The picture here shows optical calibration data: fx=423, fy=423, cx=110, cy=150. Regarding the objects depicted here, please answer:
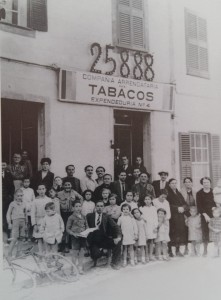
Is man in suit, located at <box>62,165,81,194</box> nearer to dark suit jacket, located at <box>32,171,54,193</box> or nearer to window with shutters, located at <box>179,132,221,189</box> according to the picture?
dark suit jacket, located at <box>32,171,54,193</box>

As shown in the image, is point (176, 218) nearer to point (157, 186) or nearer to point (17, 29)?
point (157, 186)

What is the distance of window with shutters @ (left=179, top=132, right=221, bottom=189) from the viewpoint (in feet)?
8.57

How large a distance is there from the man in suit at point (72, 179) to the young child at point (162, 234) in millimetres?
537

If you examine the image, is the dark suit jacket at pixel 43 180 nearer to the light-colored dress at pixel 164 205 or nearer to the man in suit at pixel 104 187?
the man in suit at pixel 104 187

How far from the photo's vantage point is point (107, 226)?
2268 mm

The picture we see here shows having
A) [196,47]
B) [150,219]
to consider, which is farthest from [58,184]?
[196,47]

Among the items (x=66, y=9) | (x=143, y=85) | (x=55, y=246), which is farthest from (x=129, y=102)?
(x=55, y=246)

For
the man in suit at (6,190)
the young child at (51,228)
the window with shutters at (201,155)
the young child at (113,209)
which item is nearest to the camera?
the man in suit at (6,190)

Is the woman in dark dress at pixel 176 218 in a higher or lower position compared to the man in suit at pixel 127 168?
lower

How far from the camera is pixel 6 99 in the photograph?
2021 mm

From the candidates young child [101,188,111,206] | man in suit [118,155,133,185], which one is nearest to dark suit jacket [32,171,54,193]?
young child [101,188,111,206]

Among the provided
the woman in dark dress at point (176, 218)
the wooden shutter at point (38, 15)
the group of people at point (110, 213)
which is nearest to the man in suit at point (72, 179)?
the group of people at point (110, 213)

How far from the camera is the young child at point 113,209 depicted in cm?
230

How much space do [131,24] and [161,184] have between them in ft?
3.17
